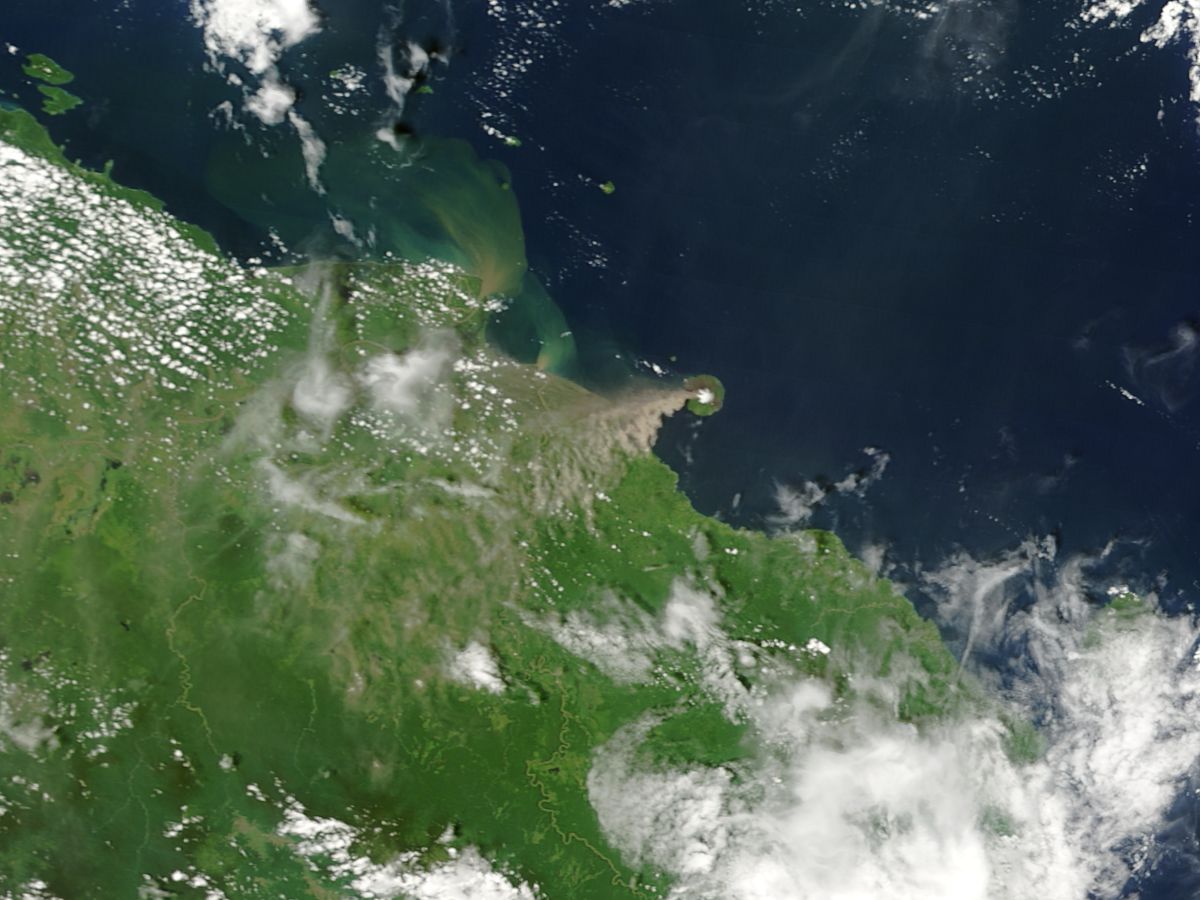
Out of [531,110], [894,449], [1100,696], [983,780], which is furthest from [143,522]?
[1100,696]

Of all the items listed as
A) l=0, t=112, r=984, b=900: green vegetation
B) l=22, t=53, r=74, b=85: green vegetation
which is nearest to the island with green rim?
l=22, t=53, r=74, b=85: green vegetation

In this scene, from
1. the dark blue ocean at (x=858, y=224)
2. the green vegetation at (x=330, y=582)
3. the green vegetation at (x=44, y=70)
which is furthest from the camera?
the dark blue ocean at (x=858, y=224)

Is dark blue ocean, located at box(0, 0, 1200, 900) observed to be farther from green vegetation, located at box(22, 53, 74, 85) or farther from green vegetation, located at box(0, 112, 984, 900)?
green vegetation, located at box(0, 112, 984, 900)

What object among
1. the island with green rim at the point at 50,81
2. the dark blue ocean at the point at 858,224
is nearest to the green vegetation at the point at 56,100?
the island with green rim at the point at 50,81

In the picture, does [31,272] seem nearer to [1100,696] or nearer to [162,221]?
[162,221]

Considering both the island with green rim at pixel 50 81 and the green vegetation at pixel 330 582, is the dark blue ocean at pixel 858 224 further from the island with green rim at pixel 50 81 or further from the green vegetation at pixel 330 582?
the green vegetation at pixel 330 582
